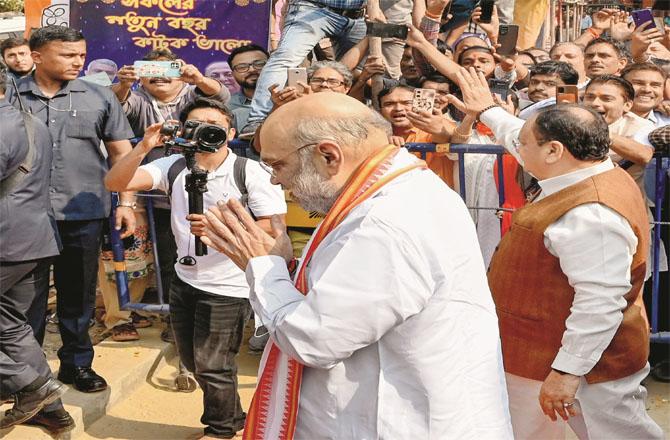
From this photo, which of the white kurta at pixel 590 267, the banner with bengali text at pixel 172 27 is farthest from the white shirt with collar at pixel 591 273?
the banner with bengali text at pixel 172 27

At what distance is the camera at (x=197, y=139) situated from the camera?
3.51 metres

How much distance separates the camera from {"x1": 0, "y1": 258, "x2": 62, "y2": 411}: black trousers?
13.1 ft

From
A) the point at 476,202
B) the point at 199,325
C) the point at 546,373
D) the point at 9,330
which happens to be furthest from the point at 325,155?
the point at 476,202

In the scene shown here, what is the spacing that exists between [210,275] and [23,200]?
3.14ft

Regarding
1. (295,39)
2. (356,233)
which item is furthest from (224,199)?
(356,233)

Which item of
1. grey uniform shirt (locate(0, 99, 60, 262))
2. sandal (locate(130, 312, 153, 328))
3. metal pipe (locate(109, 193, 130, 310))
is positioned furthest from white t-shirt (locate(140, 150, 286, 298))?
sandal (locate(130, 312, 153, 328))

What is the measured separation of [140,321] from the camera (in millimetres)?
5801

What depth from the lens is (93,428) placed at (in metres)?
4.68

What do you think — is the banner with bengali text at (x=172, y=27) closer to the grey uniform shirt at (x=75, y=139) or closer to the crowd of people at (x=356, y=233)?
the crowd of people at (x=356, y=233)

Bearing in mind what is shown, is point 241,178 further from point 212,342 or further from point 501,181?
point 501,181

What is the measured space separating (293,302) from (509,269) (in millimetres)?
1363

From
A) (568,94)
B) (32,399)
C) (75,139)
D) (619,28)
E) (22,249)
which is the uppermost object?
(619,28)

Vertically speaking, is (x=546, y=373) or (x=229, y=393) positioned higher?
(x=546, y=373)

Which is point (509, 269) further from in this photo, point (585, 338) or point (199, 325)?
point (199, 325)
